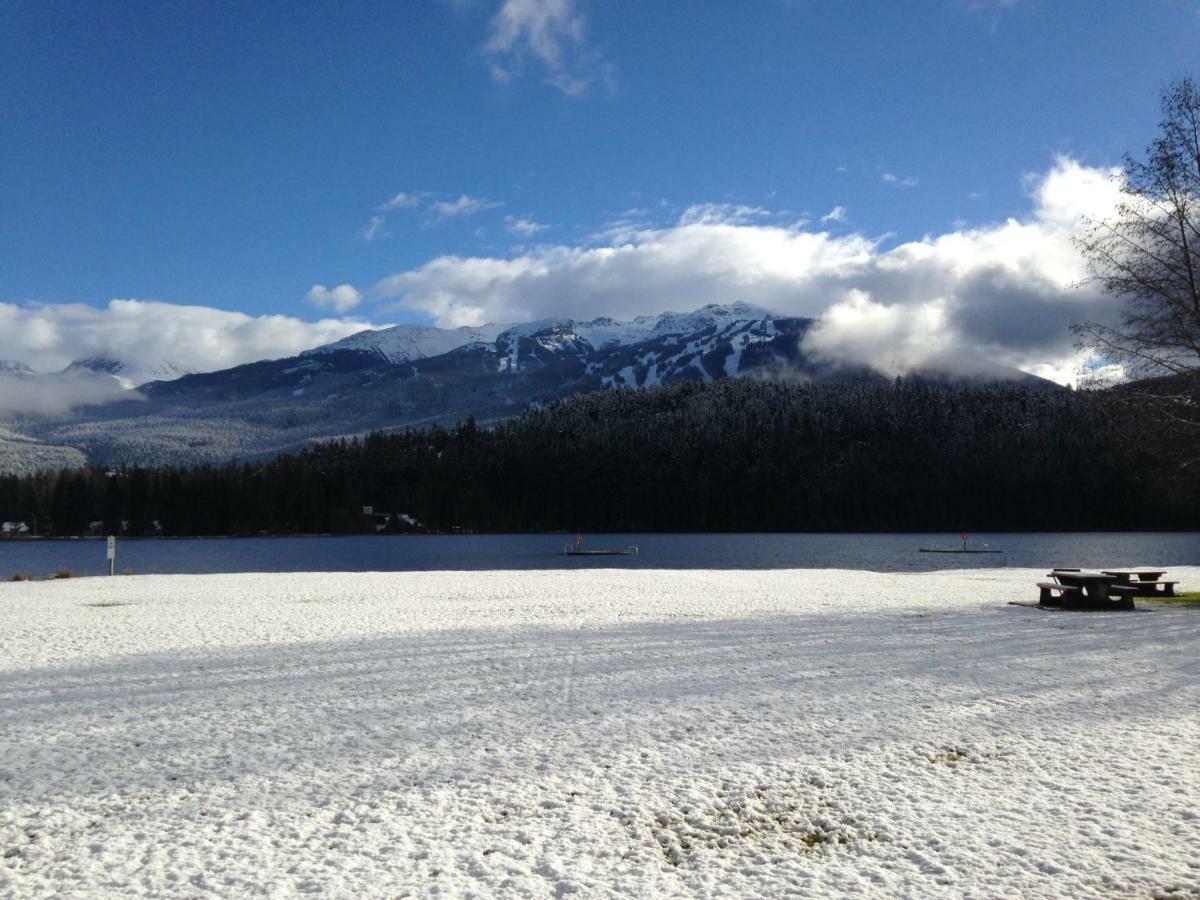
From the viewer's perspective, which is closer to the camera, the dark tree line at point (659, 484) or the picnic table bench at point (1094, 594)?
the picnic table bench at point (1094, 594)

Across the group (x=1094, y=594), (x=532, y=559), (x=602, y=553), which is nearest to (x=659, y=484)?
(x=602, y=553)

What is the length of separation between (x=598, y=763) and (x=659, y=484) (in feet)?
542

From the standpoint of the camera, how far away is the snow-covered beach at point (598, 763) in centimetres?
540

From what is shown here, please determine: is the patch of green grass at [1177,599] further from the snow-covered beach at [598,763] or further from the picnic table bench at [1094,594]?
the snow-covered beach at [598,763]

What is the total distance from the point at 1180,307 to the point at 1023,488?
521 feet

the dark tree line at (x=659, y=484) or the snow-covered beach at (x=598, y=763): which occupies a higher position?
the dark tree line at (x=659, y=484)

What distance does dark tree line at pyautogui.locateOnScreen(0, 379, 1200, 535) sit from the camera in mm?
142375

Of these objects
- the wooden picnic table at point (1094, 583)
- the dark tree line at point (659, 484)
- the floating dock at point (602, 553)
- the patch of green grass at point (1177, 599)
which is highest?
the dark tree line at point (659, 484)

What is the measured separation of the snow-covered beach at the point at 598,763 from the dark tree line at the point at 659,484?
140918 mm

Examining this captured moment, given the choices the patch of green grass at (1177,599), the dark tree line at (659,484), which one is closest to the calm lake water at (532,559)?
the dark tree line at (659,484)

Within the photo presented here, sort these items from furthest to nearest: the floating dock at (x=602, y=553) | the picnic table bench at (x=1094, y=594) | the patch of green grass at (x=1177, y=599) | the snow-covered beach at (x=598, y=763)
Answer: the floating dock at (x=602, y=553)
the patch of green grass at (x=1177, y=599)
the picnic table bench at (x=1094, y=594)
the snow-covered beach at (x=598, y=763)

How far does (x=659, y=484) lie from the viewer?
172250mm

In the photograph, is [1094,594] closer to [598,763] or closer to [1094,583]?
[1094,583]

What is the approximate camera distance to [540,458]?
18200cm
